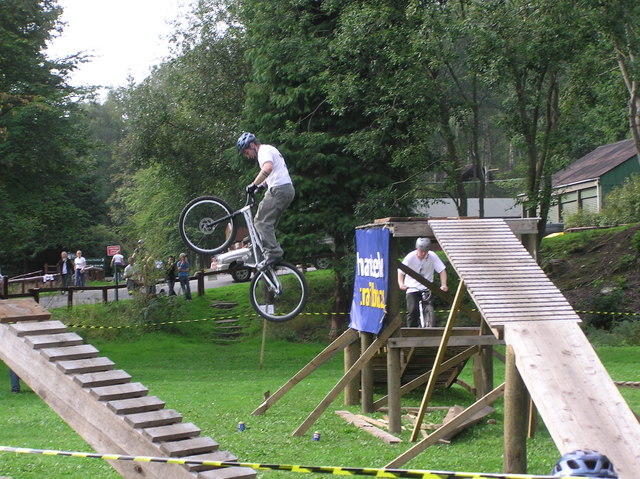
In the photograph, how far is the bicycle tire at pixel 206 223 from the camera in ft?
30.8

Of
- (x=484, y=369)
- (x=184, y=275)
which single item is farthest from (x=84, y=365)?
(x=184, y=275)

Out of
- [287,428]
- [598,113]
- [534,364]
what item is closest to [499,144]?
[598,113]

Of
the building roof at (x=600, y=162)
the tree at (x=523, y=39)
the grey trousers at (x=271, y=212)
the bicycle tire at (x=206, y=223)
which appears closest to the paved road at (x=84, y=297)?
the tree at (x=523, y=39)

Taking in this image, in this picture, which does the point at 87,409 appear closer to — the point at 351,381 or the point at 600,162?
the point at 351,381

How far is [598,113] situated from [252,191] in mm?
27026

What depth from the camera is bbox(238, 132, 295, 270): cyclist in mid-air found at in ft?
28.9

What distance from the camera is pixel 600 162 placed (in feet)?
143

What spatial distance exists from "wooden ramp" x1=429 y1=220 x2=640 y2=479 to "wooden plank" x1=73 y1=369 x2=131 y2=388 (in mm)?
3036

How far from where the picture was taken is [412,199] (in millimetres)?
21156

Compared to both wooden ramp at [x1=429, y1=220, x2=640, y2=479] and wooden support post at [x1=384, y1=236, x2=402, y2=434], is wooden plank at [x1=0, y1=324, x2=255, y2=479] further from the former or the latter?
wooden support post at [x1=384, y1=236, x2=402, y2=434]

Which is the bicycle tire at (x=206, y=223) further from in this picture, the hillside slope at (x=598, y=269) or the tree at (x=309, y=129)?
the hillside slope at (x=598, y=269)

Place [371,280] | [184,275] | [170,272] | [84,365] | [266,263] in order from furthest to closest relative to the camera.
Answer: [184,275] → [170,272] → [371,280] → [266,263] → [84,365]

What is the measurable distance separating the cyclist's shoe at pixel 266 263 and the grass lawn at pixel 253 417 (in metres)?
2.25

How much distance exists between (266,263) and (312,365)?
9.74 feet
